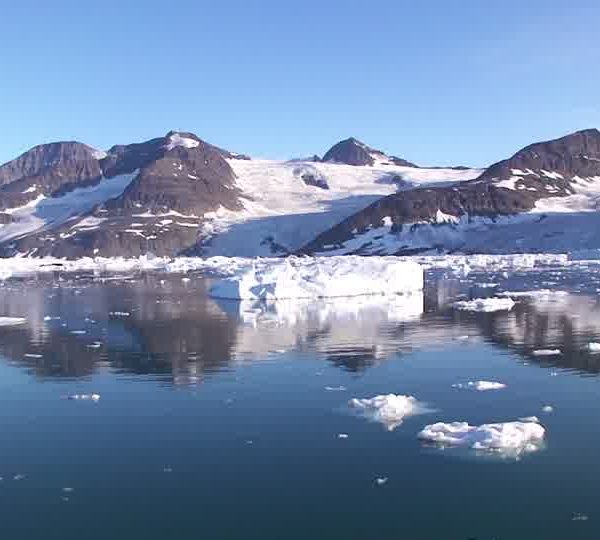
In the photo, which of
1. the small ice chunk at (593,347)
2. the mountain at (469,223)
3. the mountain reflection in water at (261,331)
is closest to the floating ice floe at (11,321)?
the mountain reflection in water at (261,331)

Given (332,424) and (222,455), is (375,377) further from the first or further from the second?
(222,455)

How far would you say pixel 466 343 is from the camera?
3105 cm

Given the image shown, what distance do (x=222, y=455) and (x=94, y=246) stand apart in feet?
611

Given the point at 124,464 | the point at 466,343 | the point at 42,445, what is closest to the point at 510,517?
the point at 124,464

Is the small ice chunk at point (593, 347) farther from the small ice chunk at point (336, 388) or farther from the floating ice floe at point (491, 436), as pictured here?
the floating ice floe at point (491, 436)

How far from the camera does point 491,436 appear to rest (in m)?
16.7

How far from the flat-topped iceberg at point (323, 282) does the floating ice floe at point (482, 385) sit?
30.1 metres

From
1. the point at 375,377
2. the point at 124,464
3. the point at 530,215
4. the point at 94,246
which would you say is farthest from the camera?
the point at 94,246

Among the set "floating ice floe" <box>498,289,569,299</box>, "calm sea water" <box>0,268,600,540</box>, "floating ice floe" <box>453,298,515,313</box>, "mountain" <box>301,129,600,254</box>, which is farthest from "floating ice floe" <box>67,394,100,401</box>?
"mountain" <box>301,129,600,254</box>

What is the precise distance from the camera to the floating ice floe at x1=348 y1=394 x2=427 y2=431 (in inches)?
757

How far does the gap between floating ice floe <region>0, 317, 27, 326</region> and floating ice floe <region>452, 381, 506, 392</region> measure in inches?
1023

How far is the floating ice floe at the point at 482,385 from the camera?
2239cm

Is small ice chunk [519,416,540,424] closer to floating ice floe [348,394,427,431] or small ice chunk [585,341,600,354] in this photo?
floating ice floe [348,394,427,431]

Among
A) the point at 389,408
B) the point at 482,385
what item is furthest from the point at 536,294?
the point at 389,408
